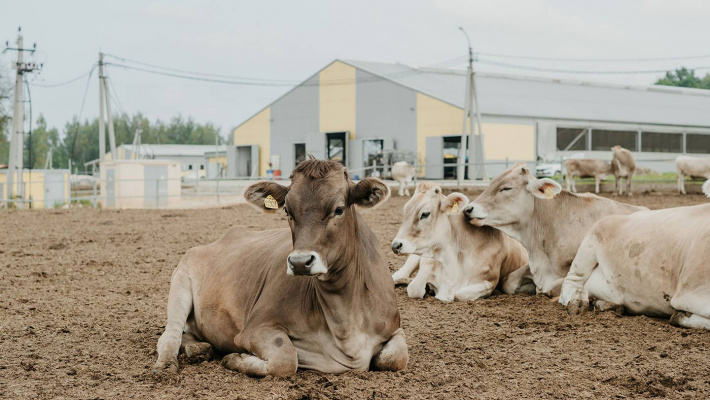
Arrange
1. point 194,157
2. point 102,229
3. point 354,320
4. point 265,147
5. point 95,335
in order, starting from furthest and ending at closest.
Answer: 1. point 194,157
2. point 265,147
3. point 102,229
4. point 95,335
5. point 354,320

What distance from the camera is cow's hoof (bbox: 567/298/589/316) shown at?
6.89 metres

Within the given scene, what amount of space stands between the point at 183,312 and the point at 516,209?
13.2 feet

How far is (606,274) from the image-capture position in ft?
22.7

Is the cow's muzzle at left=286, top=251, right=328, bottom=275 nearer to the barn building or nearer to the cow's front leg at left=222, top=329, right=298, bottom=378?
the cow's front leg at left=222, top=329, right=298, bottom=378

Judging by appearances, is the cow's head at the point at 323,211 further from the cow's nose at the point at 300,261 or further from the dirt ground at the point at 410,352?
the dirt ground at the point at 410,352

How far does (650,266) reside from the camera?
6480 millimetres

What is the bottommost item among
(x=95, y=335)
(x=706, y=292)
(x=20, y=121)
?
(x=95, y=335)

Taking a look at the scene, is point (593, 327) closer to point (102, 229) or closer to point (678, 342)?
point (678, 342)

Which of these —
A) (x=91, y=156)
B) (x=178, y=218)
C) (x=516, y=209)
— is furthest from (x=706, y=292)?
(x=91, y=156)

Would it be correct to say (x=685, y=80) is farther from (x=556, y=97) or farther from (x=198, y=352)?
(x=198, y=352)

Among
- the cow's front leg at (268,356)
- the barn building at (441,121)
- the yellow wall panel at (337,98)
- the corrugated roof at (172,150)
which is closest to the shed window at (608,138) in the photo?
the barn building at (441,121)

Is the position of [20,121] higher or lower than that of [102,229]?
higher

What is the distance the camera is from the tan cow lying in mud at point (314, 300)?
15.2 ft

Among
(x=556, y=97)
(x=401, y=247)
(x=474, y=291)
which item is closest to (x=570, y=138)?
Result: (x=556, y=97)
